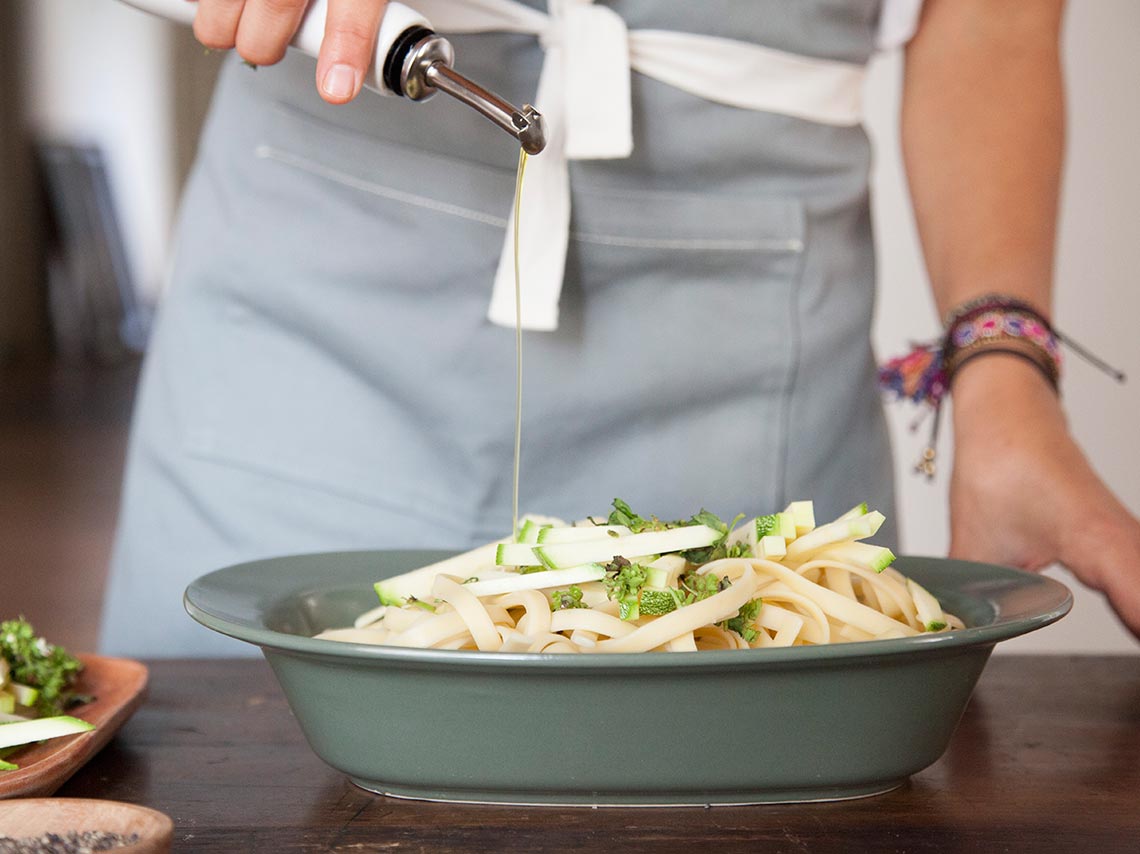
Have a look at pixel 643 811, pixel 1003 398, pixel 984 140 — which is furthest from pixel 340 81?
pixel 984 140

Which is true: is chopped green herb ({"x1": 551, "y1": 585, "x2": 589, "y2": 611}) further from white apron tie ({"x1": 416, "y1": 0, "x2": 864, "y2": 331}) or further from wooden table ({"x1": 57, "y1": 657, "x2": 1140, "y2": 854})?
white apron tie ({"x1": 416, "y1": 0, "x2": 864, "y2": 331})

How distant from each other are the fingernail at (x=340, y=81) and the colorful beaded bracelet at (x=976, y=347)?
593 mm

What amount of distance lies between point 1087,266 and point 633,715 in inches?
80.8

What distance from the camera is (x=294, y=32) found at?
2.43 feet

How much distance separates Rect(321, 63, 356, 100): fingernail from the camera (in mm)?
688

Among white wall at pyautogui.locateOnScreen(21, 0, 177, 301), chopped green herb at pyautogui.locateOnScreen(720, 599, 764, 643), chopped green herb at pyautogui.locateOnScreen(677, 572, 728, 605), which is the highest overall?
white wall at pyautogui.locateOnScreen(21, 0, 177, 301)

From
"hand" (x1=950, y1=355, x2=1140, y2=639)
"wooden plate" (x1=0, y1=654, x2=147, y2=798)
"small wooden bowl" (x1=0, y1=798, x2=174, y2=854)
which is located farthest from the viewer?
"hand" (x1=950, y1=355, x2=1140, y2=639)

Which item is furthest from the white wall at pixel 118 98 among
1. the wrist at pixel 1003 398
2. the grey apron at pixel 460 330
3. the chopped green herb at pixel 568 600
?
the chopped green herb at pixel 568 600

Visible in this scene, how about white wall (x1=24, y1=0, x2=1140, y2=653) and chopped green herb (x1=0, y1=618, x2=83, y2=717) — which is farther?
white wall (x1=24, y1=0, x2=1140, y2=653)

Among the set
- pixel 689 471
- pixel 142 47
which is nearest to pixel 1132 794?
pixel 689 471

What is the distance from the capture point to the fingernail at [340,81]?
0.69 metres

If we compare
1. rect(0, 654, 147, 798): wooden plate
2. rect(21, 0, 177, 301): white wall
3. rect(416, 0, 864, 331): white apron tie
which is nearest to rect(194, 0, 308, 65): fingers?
rect(416, 0, 864, 331): white apron tie

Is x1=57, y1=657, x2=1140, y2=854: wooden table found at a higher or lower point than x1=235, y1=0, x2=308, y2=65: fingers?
lower

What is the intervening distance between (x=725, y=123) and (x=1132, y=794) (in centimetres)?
62
